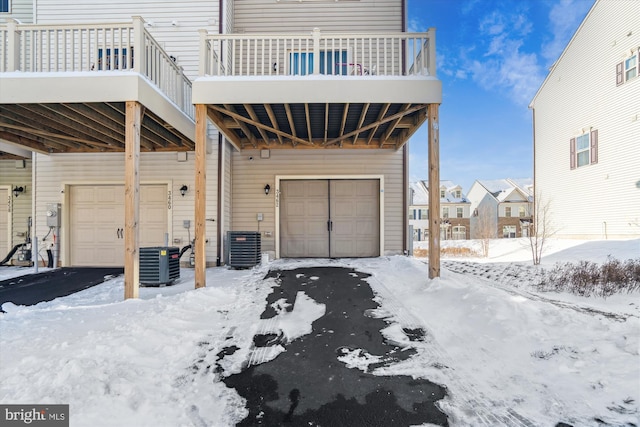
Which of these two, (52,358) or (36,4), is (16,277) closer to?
(52,358)

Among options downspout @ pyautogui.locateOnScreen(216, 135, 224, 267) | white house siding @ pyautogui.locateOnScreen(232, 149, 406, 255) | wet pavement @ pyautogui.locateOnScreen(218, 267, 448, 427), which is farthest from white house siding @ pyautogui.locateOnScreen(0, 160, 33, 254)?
wet pavement @ pyautogui.locateOnScreen(218, 267, 448, 427)

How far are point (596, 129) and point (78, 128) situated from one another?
50.6 ft

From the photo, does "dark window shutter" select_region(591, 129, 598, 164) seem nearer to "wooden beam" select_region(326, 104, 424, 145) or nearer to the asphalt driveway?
"wooden beam" select_region(326, 104, 424, 145)

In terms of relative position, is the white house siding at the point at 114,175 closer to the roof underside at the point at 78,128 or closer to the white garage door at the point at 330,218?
the roof underside at the point at 78,128

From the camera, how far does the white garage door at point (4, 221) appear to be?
7.90 meters

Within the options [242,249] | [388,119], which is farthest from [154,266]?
[388,119]

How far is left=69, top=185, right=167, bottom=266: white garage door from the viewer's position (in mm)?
7566

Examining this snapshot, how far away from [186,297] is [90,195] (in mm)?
5545

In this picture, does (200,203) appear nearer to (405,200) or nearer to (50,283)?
(50,283)

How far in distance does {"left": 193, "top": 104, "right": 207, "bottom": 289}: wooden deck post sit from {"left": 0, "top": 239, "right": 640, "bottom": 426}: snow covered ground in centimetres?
48

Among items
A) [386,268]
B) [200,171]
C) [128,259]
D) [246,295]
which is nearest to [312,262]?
[386,268]

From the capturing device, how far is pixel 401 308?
400 centimetres

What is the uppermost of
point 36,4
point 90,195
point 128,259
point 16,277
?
point 36,4

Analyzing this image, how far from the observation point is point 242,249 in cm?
694
